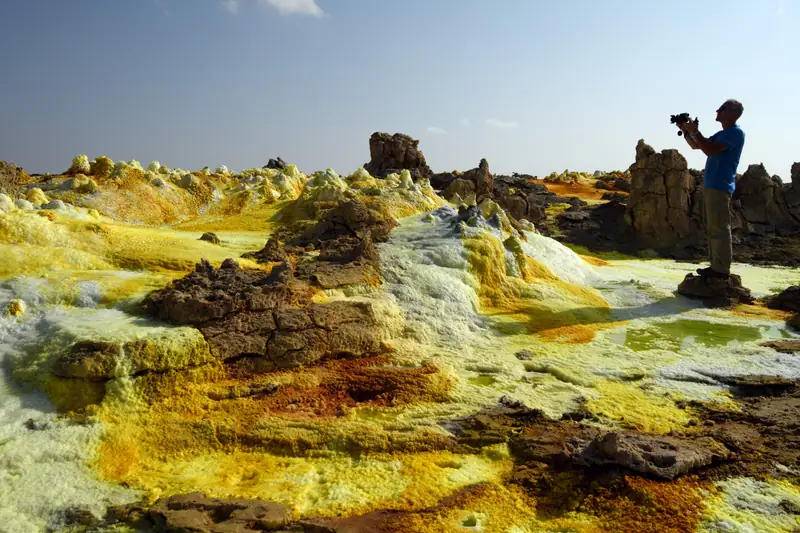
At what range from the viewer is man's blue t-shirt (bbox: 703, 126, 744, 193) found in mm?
9273

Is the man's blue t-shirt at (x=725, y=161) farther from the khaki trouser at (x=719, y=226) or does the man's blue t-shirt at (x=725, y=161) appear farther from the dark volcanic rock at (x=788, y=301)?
the dark volcanic rock at (x=788, y=301)

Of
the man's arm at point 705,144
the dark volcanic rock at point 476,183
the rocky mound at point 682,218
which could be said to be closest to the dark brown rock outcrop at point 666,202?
the rocky mound at point 682,218

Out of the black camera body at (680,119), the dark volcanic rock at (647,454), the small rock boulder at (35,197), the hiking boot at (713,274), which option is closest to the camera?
the dark volcanic rock at (647,454)

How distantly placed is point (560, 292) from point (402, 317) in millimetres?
3361

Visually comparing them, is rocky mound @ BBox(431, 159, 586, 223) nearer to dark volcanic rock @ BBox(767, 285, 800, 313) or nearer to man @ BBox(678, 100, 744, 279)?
man @ BBox(678, 100, 744, 279)

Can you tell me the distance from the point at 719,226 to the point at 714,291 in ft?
3.68

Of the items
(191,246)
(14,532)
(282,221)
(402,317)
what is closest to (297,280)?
(402,317)

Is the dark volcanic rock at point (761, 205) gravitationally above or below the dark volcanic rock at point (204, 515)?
above

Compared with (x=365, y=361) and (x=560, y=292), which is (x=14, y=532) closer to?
(x=365, y=361)

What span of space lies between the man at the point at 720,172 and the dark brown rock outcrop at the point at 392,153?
16.2 metres

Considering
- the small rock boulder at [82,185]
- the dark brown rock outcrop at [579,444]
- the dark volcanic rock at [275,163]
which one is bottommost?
the dark brown rock outcrop at [579,444]

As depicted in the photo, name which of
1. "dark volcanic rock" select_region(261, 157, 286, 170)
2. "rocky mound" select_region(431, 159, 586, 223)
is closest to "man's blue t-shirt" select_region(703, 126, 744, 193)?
"rocky mound" select_region(431, 159, 586, 223)

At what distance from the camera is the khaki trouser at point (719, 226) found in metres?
9.73

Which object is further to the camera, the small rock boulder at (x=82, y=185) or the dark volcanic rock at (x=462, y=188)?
the dark volcanic rock at (x=462, y=188)
